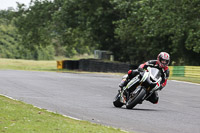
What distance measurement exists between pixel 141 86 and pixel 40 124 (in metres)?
4.16

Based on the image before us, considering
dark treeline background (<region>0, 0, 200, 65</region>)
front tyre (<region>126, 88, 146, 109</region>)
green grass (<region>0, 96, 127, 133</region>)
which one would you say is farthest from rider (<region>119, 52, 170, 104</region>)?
dark treeline background (<region>0, 0, 200, 65</region>)

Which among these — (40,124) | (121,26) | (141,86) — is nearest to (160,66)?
(141,86)

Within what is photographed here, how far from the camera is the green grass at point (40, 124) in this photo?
7867mm

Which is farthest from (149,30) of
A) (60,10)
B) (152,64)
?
(152,64)

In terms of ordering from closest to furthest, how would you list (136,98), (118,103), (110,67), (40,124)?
(40,124) < (136,98) < (118,103) < (110,67)

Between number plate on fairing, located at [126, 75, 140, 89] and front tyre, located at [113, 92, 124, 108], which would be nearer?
number plate on fairing, located at [126, 75, 140, 89]

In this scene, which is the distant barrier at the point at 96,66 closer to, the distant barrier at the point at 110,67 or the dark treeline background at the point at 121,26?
the distant barrier at the point at 110,67

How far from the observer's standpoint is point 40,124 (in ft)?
28.1

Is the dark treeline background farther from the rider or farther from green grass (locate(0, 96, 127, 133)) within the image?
green grass (locate(0, 96, 127, 133))

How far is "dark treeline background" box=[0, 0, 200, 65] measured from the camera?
36.7 meters

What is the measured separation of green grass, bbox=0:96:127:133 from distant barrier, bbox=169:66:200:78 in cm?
2282

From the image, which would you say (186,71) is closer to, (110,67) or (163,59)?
(110,67)

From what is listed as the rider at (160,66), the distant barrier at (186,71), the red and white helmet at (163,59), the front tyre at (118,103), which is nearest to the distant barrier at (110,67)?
the distant barrier at (186,71)

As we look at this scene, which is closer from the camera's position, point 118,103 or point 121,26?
point 118,103
